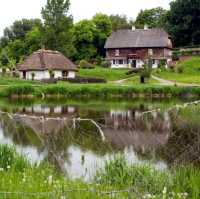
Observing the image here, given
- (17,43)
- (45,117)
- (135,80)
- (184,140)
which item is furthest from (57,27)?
(184,140)

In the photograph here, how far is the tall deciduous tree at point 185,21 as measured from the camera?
77.2 m

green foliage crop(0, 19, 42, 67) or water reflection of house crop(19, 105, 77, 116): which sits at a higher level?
green foliage crop(0, 19, 42, 67)

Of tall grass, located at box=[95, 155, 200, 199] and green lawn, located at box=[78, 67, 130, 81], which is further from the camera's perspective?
green lawn, located at box=[78, 67, 130, 81]

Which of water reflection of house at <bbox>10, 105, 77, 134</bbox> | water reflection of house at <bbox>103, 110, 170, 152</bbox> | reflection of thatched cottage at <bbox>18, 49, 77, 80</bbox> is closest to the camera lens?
water reflection of house at <bbox>103, 110, 170, 152</bbox>

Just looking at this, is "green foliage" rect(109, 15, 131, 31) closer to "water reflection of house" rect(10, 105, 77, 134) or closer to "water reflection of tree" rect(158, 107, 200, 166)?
"water reflection of house" rect(10, 105, 77, 134)

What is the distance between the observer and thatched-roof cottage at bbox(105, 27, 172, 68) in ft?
247

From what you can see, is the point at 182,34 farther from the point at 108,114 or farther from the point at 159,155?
the point at 159,155

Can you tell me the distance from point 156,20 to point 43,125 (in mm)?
71071

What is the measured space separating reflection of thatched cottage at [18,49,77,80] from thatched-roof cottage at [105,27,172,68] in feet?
43.3

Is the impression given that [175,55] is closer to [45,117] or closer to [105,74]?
[105,74]

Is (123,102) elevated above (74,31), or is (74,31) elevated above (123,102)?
(74,31)

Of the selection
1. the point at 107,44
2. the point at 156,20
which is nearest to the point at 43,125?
the point at 107,44

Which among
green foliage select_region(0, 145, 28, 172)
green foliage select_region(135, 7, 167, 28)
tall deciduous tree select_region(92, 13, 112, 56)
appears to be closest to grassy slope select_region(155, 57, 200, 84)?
tall deciduous tree select_region(92, 13, 112, 56)

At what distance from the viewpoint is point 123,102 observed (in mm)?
41062
